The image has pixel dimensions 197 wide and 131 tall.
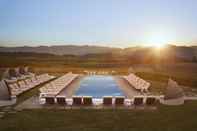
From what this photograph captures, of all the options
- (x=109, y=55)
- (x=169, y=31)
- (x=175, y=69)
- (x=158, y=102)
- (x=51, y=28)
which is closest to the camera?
(x=158, y=102)

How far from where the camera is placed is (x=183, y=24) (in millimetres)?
22000

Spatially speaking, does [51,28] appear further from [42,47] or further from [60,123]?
[60,123]

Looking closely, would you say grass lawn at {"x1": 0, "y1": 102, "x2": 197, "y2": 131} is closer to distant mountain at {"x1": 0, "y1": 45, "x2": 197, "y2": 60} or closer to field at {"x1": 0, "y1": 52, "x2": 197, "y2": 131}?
field at {"x1": 0, "y1": 52, "x2": 197, "y2": 131}

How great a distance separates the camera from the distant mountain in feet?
88.2

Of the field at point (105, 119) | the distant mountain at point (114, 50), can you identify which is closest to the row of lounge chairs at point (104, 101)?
the field at point (105, 119)

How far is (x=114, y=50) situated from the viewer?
34219 mm

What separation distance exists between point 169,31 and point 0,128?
18.7 metres

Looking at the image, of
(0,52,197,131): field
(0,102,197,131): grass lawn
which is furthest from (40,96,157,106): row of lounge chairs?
(0,102,197,131): grass lawn

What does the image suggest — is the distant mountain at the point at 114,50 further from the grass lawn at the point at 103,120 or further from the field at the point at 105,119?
the grass lawn at the point at 103,120

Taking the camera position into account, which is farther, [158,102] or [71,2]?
[71,2]

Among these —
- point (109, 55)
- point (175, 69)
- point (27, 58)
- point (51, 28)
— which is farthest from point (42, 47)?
point (175, 69)

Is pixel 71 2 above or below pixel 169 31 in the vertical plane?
above

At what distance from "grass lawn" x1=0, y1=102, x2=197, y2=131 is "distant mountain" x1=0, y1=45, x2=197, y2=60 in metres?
18.6

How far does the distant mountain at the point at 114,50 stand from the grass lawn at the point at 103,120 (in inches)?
733
